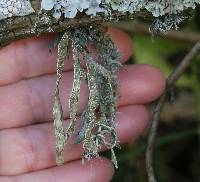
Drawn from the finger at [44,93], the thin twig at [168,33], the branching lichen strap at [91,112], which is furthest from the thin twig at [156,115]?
the thin twig at [168,33]

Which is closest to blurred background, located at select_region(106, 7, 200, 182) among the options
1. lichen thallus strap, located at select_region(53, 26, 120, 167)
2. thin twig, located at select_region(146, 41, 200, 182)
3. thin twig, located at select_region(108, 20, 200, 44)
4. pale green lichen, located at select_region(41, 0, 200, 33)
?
thin twig, located at select_region(108, 20, 200, 44)

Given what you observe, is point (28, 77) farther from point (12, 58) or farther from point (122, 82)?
point (122, 82)

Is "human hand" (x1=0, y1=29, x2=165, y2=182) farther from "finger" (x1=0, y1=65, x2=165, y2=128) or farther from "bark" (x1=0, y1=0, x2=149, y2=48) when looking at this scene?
"bark" (x1=0, y1=0, x2=149, y2=48)

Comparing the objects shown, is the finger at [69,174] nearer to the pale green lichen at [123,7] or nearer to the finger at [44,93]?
the finger at [44,93]

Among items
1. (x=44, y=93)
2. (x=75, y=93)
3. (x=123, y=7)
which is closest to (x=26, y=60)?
(x=44, y=93)

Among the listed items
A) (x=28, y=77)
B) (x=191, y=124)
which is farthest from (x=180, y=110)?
(x=28, y=77)

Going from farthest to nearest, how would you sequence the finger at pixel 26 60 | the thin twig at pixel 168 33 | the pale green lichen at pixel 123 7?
the thin twig at pixel 168 33
the finger at pixel 26 60
the pale green lichen at pixel 123 7
